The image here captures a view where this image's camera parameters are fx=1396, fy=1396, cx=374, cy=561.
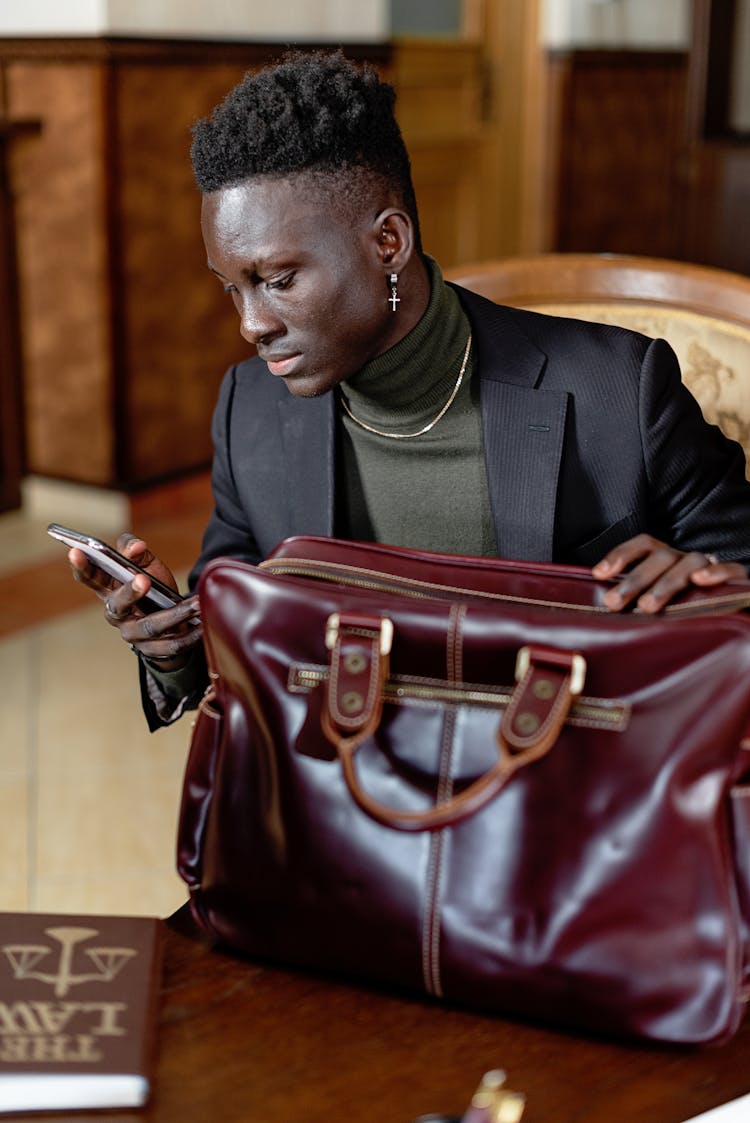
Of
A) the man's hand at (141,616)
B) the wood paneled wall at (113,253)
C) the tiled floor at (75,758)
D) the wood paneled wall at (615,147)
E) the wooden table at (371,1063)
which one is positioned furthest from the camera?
the wood paneled wall at (615,147)

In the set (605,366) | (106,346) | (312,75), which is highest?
(312,75)

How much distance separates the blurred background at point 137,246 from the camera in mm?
2977

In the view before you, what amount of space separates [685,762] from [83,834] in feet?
6.59

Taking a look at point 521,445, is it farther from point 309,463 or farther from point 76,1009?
point 76,1009

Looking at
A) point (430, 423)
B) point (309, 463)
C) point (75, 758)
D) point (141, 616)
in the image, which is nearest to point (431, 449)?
point (430, 423)

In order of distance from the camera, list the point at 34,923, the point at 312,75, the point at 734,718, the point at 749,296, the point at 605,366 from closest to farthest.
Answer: the point at 734,718 < the point at 34,923 < the point at 312,75 < the point at 605,366 < the point at 749,296

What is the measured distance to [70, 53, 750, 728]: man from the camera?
1.25 metres

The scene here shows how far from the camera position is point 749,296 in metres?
1.55

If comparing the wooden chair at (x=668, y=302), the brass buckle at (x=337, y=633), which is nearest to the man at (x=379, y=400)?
the wooden chair at (x=668, y=302)

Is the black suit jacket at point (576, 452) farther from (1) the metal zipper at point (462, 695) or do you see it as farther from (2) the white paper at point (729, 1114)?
(2) the white paper at point (729, 1114)

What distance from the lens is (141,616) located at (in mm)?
1262

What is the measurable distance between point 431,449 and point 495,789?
57 cm

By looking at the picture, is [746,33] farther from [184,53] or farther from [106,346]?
[106,346]

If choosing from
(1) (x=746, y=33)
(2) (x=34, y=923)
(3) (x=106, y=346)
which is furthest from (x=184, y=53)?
(2) (x=34, y=923)
